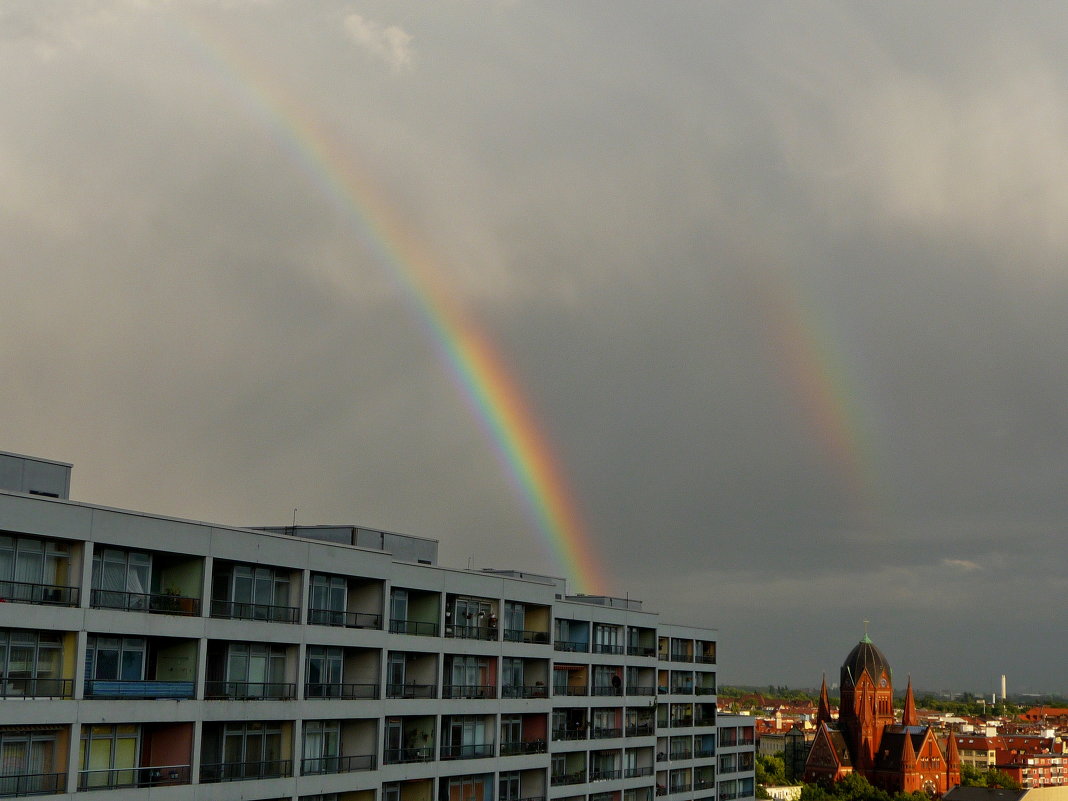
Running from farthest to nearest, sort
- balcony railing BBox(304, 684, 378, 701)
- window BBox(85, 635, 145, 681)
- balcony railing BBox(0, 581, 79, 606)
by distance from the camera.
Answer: balcony railing BBox(304, 684, 378, 701), window BBox(85, 635, 145, 681), balcony railing BBox(0, 581, 79, 606)

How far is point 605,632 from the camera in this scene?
82.9 m

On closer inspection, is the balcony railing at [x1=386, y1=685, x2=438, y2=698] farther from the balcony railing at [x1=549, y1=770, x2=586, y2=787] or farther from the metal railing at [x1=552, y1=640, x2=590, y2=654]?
the metal railing at [x1=552, y1=640, x2=590, y2=654]

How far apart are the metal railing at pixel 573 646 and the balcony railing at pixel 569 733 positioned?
5115 millimetres

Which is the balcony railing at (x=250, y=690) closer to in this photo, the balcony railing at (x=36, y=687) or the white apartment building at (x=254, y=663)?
the white apartment building at (x=254, y=663)

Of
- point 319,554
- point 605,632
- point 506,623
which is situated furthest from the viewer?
point 605,632

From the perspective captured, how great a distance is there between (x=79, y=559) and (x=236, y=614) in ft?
25.5

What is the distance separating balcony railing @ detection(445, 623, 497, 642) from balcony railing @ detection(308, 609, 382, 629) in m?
7.25

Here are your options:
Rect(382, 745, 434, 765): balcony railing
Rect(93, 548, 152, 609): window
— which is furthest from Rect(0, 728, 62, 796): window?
Rect(382, 745, 434, 765): balcony railing

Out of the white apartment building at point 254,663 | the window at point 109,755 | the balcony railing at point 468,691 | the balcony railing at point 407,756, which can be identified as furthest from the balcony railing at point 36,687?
the balcony railing at point 468,691

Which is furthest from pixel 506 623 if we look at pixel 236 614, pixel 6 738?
pixel 6 738

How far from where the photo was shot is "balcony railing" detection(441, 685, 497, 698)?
5741 centimetres

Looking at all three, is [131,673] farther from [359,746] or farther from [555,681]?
[555,681]

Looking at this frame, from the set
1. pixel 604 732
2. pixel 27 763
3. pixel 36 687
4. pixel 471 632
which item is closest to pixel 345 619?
pixel 471 632

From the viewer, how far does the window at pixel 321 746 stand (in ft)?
155
